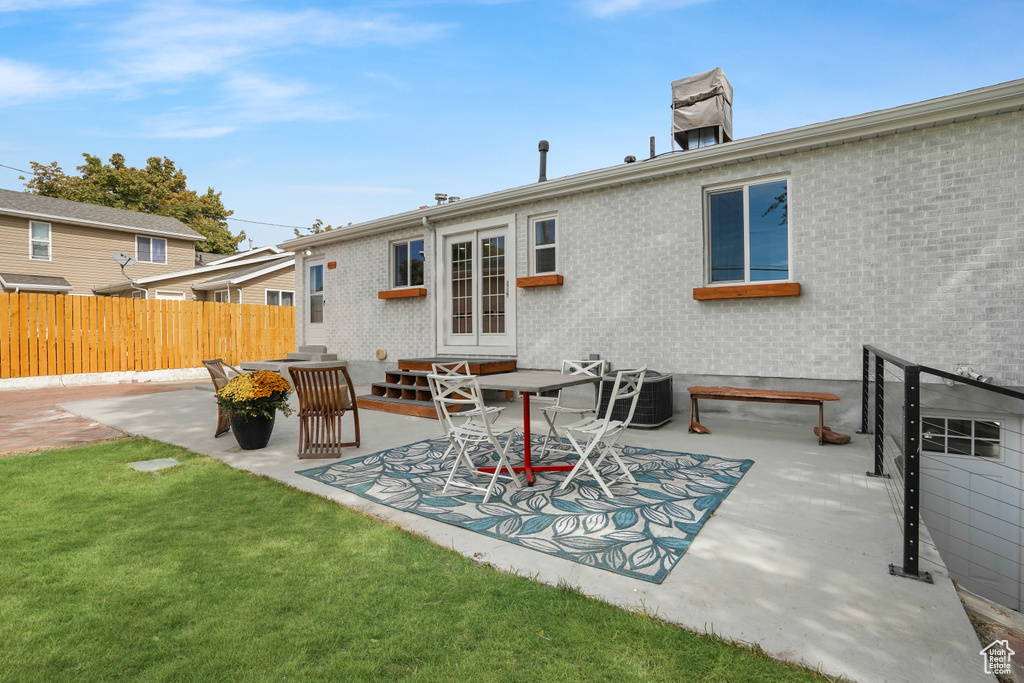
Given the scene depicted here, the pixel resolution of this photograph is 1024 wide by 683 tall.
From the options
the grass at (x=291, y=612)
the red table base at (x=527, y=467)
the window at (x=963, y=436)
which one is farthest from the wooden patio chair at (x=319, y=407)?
the window at (x=963, y=436)

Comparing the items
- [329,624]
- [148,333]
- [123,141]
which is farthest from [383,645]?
[123,141]

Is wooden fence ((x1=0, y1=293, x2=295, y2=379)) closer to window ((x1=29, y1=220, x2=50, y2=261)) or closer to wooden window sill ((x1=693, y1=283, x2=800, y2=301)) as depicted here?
window ((x1=29, y1=220, x2=50, y2=261))

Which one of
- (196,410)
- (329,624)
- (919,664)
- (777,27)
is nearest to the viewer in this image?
(919,664)

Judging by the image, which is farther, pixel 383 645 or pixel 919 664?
pixel 383 645

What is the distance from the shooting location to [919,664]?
1668mm

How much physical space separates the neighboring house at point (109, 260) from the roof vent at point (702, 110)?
15.2m

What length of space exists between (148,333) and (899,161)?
1535 cm

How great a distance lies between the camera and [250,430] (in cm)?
499

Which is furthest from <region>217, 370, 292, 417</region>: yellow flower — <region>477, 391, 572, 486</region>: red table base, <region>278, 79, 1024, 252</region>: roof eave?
<region>278, 79, 1024, 252</region>: roof eave

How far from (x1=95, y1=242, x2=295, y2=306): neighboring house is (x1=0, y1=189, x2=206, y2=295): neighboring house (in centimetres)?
79

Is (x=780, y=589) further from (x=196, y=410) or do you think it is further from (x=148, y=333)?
(x=148, y=333)

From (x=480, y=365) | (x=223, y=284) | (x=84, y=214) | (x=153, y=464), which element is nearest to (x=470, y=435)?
(x=153, y=464)

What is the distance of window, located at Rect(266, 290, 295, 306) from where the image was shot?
18.5m

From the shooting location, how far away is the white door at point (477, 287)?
8.27 metres
